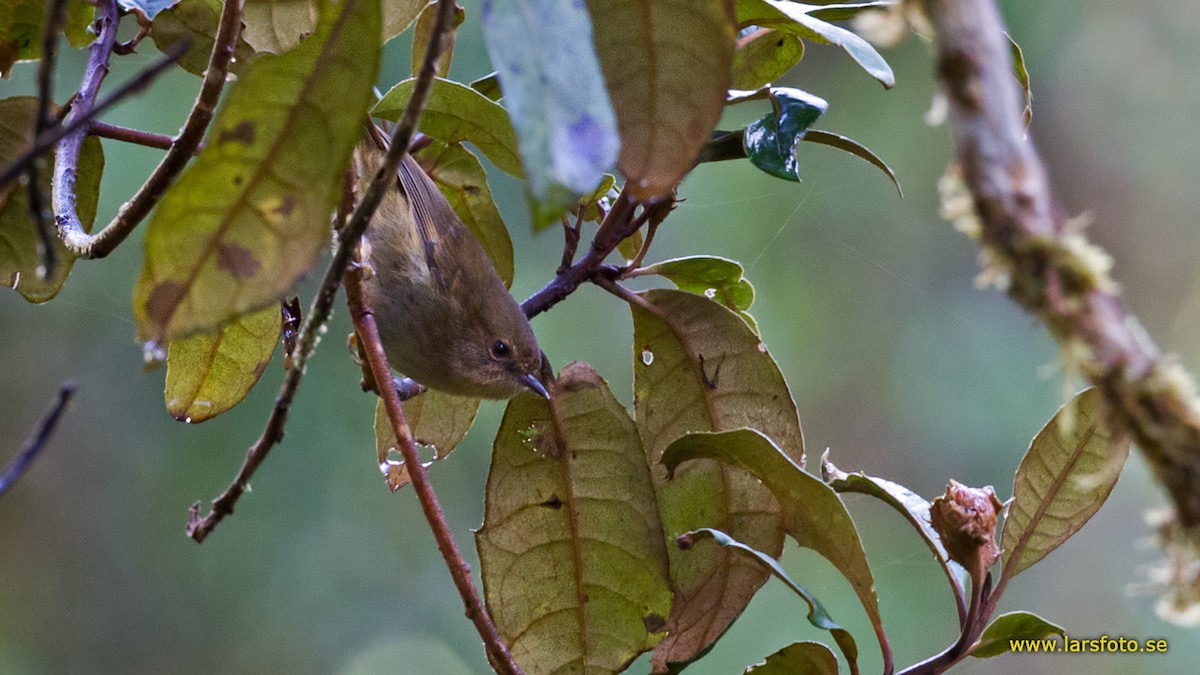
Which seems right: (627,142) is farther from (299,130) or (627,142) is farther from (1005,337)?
(1005,337)

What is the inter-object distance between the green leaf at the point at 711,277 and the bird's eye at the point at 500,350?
0.83 meters

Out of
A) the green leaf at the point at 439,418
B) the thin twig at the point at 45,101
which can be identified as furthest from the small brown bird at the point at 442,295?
the thin twig at the point at 45,101

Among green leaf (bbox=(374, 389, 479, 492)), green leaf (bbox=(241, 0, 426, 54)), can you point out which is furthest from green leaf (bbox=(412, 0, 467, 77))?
green leaf (bbox=(374, 389, 479, 492))

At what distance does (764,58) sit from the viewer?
5.22 feet

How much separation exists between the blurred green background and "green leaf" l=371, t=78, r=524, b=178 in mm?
2996

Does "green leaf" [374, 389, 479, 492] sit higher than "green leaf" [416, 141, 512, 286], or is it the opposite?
"green leaf" [416, 141, 512, 286]

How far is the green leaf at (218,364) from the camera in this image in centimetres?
175

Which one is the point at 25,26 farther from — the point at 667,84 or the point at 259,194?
the point at 667,84

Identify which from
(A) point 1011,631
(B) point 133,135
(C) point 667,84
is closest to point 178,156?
(B) point 133,135

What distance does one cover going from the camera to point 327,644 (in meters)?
5.28

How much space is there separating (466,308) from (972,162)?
2.14 m

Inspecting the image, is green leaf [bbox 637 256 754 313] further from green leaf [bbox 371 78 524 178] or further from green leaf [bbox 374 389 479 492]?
green leaf [bbox 374 389 479 492]

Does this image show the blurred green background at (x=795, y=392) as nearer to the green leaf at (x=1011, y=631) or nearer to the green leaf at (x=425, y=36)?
the green leaf at (x=425, y=36)

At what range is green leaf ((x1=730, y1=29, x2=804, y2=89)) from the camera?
1574 mm
